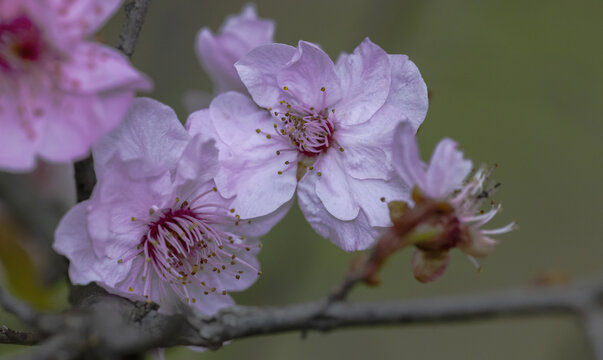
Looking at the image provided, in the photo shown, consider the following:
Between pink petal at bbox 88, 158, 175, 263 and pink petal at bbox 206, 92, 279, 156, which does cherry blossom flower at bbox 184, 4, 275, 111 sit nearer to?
pink petal at bbox 206, 92, 279, 156

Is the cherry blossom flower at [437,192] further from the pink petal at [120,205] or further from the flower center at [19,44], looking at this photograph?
the flower center at [19,44]

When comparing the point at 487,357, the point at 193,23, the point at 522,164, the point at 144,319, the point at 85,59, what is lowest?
the point at 487,357

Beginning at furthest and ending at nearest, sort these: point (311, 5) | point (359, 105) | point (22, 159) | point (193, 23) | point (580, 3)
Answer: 1. point (311, 5)
2. point (580, 3)
3. point (193, 23)
4. point (359, 105)
5. point (22, 159)

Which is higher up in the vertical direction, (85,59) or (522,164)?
(85,59)

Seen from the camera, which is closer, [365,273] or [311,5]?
[365,273]

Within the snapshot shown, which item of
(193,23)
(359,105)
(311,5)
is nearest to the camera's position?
(359,105)

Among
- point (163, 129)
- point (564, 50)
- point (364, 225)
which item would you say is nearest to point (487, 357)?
point (564, 50)

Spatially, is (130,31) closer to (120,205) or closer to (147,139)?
(147,139)

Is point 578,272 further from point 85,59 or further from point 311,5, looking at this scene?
point 85,59
